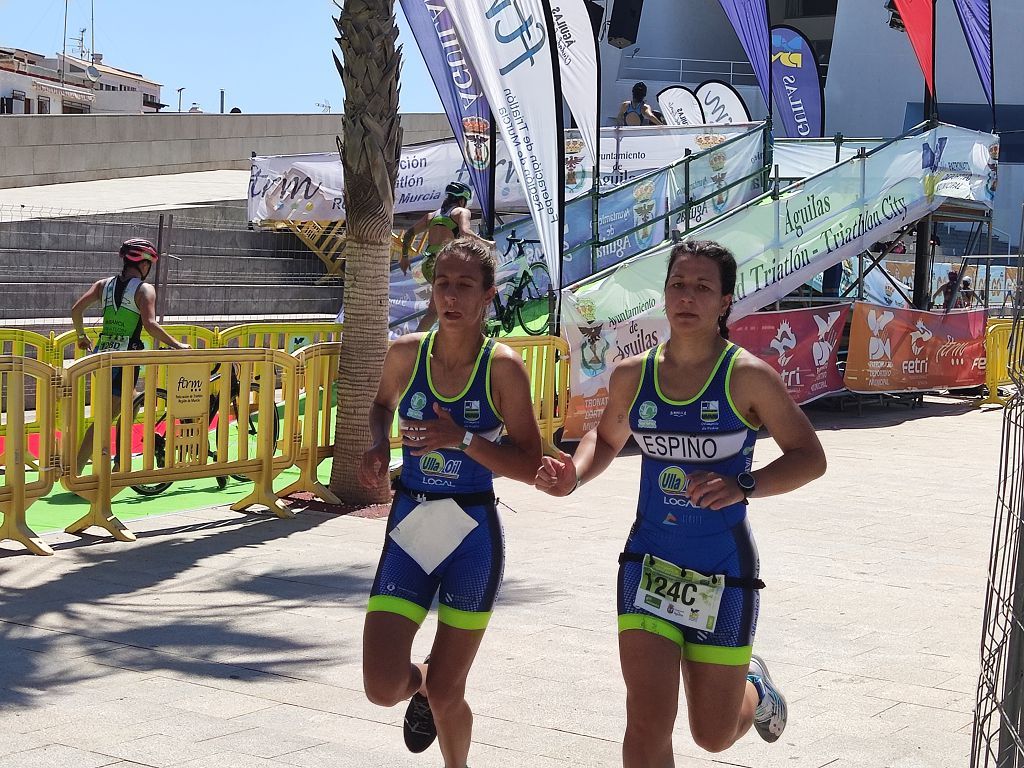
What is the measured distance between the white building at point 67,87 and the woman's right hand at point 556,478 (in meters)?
44.3

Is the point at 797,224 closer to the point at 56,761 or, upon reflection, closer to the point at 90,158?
the point at 56,761

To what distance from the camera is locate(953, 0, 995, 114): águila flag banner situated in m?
19.6

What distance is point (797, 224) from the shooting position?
15734 millimetres

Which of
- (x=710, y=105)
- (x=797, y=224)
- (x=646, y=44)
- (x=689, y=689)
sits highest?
(x=646, y=44)

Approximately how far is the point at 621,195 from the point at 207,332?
773 cm

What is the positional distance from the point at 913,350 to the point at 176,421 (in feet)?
38.5

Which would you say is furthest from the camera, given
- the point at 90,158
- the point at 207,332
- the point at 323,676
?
the point at 90,158

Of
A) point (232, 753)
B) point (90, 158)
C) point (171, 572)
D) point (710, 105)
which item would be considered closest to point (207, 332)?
point (171, 572)

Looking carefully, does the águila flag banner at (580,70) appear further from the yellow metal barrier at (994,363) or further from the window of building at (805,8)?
the window of building at (805,8)

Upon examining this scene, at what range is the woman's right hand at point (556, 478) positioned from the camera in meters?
4.08

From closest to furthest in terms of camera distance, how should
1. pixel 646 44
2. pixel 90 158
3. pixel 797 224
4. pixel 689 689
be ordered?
pixel 689 689
pixel 797 224
pixel 90 158
pixel 646 44

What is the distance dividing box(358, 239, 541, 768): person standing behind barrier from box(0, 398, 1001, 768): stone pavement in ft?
2.08

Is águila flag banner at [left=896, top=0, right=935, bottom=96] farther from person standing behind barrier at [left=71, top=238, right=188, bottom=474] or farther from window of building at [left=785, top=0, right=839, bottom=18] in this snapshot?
window of building at [left=785, top=0, right=839, bottom=18]

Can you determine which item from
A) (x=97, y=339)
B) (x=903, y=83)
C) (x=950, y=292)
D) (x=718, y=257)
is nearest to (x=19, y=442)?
(x=97, y=339)
